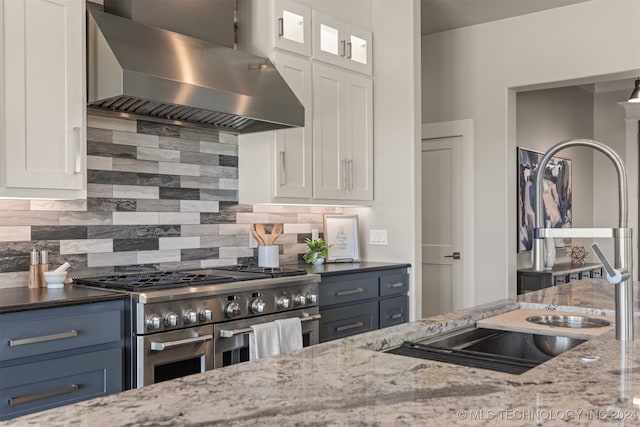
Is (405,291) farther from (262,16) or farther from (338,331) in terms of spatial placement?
(262,16)

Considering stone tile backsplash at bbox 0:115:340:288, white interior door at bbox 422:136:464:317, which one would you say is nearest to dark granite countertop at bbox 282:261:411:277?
stone tile backsplash at bbox 0:115:340:288

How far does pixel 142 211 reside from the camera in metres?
3.33

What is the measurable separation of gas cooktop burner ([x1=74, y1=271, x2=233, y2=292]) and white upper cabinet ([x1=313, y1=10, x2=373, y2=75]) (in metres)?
1.77

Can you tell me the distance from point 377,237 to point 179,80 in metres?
2.09

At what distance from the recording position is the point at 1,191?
248 centimetres

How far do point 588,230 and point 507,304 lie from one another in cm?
77

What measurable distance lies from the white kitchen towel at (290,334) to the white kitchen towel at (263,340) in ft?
0.10

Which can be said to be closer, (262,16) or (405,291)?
(262,16)

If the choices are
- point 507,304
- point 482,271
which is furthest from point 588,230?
point 482,271

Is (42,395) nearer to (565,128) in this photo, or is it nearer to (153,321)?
(153,321)

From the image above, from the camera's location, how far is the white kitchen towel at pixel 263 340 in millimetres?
2850

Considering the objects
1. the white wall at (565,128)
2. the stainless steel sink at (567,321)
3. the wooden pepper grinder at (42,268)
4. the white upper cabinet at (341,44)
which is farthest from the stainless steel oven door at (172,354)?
the white wall at (565,128)

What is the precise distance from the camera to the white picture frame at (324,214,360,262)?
440 cm

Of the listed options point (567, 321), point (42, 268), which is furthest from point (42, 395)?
point (567, 321)
